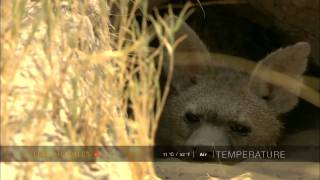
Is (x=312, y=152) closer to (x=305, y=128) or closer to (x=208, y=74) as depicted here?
(x=305, y=128)

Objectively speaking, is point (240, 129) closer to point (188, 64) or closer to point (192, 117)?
point (192, 117)

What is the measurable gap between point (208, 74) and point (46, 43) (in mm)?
2794

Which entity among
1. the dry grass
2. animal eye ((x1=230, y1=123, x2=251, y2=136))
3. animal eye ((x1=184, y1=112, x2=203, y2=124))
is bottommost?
animal eye ((x1=230, y1=123, x2=251, y2=136))

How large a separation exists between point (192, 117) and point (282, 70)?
0.84 meters

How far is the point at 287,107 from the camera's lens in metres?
5.35

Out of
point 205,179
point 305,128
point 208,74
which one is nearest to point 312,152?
point 305,128

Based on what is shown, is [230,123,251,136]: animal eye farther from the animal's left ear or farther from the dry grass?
the dry grass

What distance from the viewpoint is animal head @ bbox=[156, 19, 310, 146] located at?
489 cm

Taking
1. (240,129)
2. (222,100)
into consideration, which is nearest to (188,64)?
(222,100)

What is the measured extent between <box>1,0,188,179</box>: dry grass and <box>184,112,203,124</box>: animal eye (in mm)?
1939

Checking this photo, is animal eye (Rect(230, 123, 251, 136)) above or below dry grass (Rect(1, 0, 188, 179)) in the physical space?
below

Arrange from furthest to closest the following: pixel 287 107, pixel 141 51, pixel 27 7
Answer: pixel 287 107, pixel 27 7, pixel 141 51

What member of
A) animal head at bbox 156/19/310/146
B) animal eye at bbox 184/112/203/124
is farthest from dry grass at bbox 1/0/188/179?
animal eye at bbox 184/112/203/124

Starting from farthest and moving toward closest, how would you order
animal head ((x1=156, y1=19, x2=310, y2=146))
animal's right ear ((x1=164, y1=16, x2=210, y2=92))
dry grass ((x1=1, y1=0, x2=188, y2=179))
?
1. animal's right ear ((x1=164, y1=16, x2=210, y2=92))
2. animal head ((x1=156, y1=19, x2=310, y2=146))
3. dry grass ((x1=1, y1=0, x2=188, y2=179))
